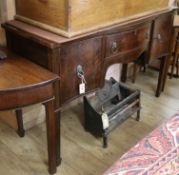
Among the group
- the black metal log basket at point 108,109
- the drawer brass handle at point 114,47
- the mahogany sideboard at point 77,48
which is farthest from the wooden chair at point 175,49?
the drawer brass handle at point 114,47

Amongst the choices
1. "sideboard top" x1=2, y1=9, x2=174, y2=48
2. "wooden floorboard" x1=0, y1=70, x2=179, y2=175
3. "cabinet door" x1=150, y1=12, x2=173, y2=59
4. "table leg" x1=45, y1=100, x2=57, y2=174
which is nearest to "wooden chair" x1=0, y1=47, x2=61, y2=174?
"table leg" x1=45, y1=100, x2=57, y2=174

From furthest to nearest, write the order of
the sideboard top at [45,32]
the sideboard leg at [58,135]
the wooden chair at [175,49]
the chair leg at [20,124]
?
the wooden chair at [175,49] < the chair leg at [20,124] < the sideboard leg at [58,135] < the sideboard top at [45,32]

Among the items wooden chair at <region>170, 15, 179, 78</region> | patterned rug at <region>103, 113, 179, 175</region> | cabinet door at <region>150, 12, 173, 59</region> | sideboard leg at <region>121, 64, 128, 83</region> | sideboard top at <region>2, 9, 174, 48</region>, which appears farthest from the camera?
sideboard leg at <region>121, 64, 128, 83</region>

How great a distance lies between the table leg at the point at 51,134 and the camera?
1.32m

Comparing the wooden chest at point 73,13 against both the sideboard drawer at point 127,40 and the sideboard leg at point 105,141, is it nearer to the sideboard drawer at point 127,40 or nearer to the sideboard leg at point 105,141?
the sideboard drawer at point 127,40

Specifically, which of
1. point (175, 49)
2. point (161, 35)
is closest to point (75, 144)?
point (161, 35)

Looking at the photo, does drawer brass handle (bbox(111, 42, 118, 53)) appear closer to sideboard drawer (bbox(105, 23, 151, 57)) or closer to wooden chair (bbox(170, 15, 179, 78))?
sideboard drawer (bbox(105, 23, 151, 57))

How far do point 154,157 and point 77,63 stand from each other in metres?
0.67

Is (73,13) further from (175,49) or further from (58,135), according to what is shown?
(175,49)

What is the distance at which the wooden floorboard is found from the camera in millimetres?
1628

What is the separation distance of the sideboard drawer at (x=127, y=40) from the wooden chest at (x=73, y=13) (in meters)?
0.09

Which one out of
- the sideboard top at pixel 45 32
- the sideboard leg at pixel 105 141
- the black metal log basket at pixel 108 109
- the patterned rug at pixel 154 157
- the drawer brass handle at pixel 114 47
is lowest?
the sideboard leg at pixel 105 141

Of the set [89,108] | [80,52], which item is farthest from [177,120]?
[89,108]

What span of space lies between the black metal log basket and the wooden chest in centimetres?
62
